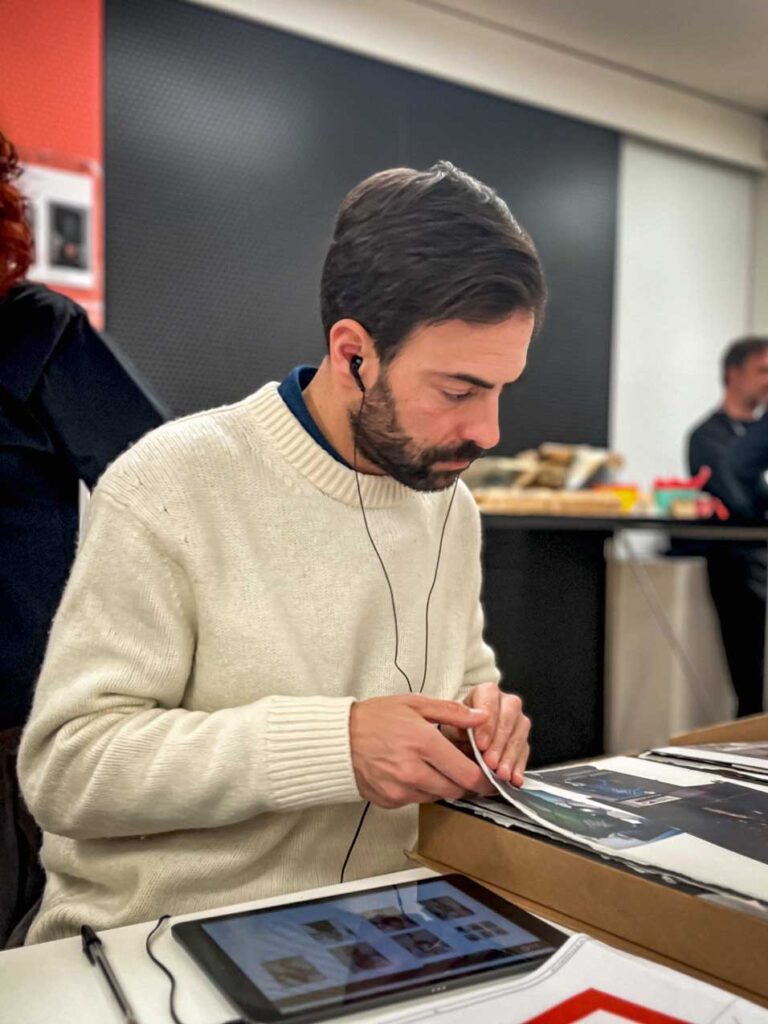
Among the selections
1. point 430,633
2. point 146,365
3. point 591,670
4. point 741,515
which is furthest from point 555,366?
point 430,633

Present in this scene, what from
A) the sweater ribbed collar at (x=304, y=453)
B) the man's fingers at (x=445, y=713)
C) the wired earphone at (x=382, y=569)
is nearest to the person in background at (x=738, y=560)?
the wired earphone at (x=382, y=569)

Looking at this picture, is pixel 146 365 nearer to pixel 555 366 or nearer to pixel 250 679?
pixel 555 366

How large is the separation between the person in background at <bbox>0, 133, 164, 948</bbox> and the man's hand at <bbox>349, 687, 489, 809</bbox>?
530 mm

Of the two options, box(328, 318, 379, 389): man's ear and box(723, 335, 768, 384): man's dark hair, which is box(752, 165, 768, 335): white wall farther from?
box(328, 318, 379, 389): man's ear

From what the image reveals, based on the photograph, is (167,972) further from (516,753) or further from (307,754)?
(516,753)

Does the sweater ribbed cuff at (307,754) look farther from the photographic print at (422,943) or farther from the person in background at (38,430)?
the person in background at (38,430)

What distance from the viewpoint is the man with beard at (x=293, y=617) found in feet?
2.47

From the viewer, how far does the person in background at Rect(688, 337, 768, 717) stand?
3.29m

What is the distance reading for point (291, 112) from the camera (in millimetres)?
2846

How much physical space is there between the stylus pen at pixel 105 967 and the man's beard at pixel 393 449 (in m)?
0.45

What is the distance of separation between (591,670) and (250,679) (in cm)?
294

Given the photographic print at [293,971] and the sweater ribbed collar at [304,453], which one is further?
the sweater ribbed collar at [304,453]

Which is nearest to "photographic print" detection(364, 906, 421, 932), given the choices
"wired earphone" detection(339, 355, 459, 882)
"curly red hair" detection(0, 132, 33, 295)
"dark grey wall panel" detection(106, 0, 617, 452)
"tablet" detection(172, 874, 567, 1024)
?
"tablet" detection(172, 874, 567, 1024)

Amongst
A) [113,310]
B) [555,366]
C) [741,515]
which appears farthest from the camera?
[555,366]
